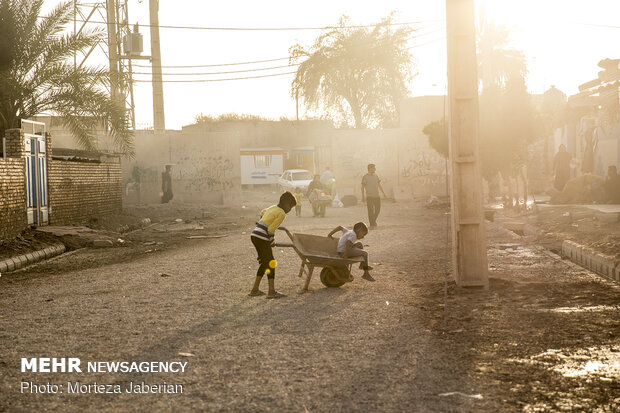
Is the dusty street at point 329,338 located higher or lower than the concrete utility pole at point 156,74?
lower

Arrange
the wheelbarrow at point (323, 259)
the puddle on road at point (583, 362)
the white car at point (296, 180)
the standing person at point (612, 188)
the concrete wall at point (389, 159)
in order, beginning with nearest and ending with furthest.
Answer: the puddle on road at point (583, 362)
the wheelbarrow at point (323, 259)
the standing person at point (612, 188)
the white car at point (296, 180)
the concrete wall at point (389, 159)

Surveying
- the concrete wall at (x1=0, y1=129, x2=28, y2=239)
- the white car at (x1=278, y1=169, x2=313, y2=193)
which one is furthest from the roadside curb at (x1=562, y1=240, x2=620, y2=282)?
the white car at (x1=278, y1=169, x2=313, y2=193)

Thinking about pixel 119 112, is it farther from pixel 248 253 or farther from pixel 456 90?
pixel 456 90

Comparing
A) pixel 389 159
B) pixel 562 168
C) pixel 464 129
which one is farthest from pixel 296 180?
pixel 464 129

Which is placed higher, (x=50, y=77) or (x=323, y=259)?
(x=50, y=77)

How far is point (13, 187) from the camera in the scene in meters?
17.3

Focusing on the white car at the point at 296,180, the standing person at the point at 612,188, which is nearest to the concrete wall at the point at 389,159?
the white car at the point at 296,180

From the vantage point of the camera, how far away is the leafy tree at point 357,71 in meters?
59.0

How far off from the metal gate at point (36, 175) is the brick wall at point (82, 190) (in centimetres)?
44

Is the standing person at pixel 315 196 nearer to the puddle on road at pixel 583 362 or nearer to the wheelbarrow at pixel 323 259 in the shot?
the wheelbarrow at pixel 323 259

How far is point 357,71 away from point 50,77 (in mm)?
40818

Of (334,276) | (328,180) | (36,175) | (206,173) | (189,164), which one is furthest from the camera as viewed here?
(206,173)

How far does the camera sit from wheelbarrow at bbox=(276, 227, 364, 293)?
10.2 metres

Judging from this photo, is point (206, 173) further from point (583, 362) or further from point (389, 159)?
point (583, 362)
